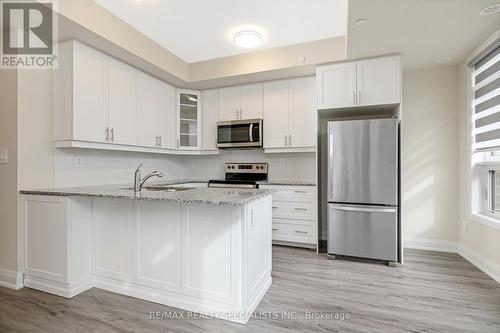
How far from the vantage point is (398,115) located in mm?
2885

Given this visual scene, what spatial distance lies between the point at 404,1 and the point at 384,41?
644 mm

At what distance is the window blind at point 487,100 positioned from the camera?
2447mm

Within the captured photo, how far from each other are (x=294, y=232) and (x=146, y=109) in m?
2.65

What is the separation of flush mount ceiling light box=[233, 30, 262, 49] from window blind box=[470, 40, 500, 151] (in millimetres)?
2353

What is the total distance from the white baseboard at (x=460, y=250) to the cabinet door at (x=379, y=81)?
1.92 metres

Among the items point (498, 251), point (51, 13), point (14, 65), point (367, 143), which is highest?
point (51, 13)

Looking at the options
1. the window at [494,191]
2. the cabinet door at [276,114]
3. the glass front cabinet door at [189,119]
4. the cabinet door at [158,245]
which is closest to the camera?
the cabinet door at [158,245]

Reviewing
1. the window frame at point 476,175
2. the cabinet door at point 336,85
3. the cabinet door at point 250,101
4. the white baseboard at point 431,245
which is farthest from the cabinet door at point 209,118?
the window frame at point 476,175

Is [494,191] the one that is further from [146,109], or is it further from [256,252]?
[146,109]

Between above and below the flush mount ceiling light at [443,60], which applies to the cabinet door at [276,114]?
below

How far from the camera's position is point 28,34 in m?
2.36

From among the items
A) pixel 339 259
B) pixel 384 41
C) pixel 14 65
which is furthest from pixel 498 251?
pixel 14 65

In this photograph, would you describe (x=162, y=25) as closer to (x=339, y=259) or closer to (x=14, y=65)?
(x=14, y=65)

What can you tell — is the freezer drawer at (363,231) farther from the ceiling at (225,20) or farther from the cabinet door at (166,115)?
the cabinet door at (166,115)
